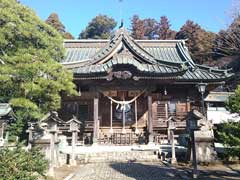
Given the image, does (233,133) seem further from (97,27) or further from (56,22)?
(97,27)

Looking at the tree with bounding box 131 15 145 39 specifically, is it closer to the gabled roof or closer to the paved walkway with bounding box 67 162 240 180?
the gabled roof

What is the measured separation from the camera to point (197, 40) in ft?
160

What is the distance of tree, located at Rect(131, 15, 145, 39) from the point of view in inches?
2296

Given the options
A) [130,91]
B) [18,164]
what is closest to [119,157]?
[130,91]

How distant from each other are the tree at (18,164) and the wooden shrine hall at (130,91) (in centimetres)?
1216

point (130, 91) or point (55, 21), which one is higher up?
point (55, 21)

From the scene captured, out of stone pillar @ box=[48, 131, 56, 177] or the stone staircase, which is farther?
the stone staircase

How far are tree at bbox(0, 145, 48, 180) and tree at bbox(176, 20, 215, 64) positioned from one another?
39251mm

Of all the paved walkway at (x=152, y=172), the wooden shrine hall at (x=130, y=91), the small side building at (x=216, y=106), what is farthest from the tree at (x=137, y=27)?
the paved walkway at (x=152, y=172)

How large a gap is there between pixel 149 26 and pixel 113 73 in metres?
47.6

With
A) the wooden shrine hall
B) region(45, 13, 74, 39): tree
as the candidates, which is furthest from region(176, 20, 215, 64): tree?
region(45, 13, 74, 39): tree

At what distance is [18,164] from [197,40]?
46.3 m

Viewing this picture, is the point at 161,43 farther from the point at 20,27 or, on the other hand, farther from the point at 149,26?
the point at 149,26

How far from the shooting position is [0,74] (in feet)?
36.6
